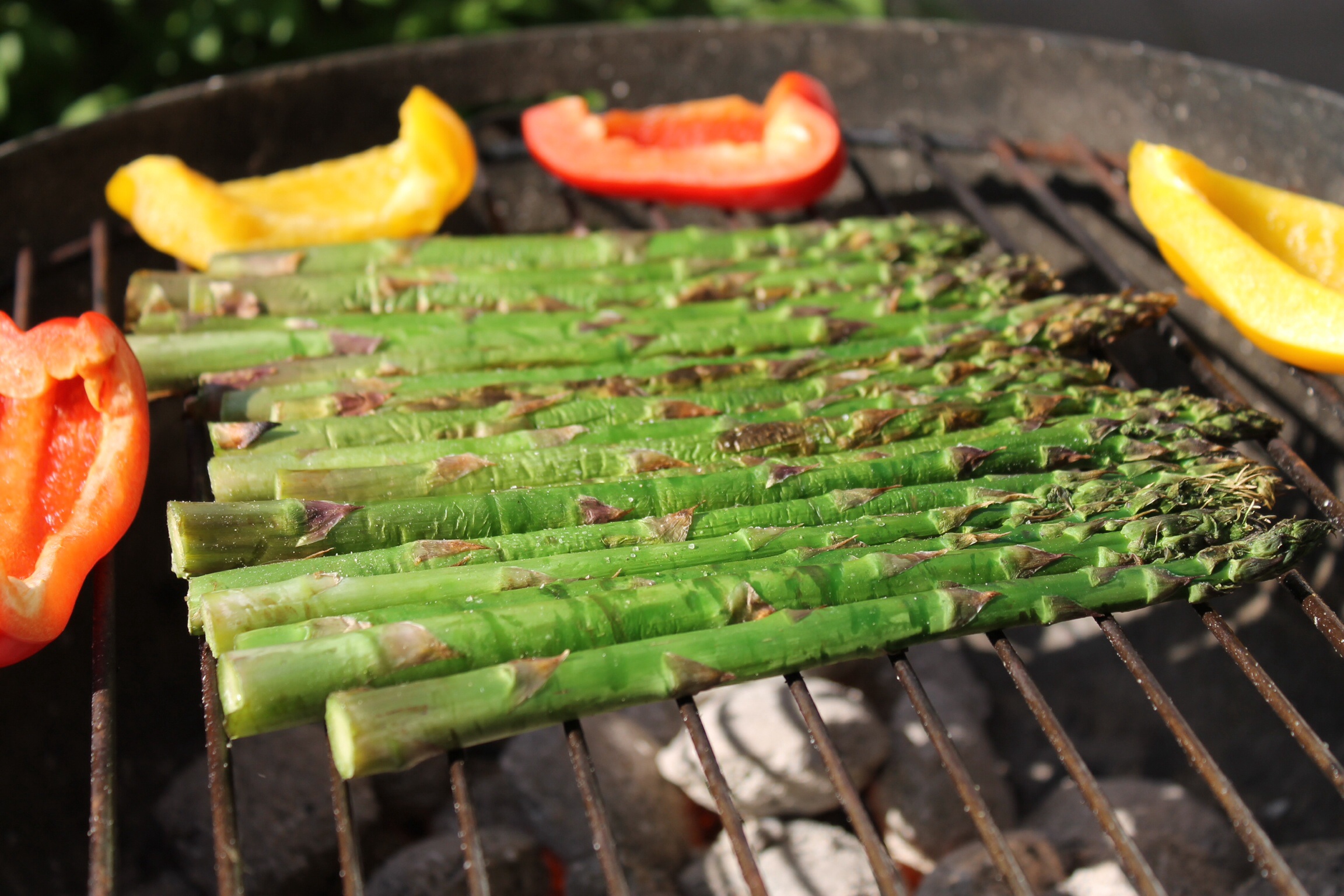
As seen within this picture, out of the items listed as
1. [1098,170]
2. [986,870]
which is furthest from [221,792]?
[1098,170]

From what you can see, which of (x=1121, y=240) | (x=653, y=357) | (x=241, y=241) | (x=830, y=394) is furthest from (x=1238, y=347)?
Result: (x=241, y=241)

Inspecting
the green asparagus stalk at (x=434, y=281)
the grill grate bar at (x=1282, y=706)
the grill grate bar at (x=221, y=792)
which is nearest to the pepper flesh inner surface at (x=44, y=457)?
the green asparagus stalk at (x=434, y=281)

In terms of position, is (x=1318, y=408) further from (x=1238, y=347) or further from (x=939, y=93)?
(x=939, y=93)

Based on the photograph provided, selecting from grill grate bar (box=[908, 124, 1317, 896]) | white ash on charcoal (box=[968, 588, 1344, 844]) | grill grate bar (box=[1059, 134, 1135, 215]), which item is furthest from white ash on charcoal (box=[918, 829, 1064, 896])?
grill grate bar (box=[1059, 134, 1135, 215])

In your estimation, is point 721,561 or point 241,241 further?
point 241,241

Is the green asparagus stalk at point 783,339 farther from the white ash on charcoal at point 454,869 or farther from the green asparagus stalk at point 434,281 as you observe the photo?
the white ash on charcoal at point 454,869
